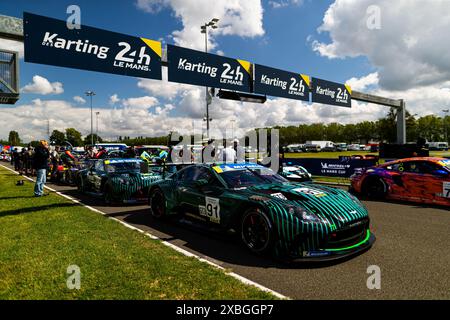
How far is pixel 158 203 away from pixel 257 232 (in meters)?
3.01

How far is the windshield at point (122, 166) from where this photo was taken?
9.17 m

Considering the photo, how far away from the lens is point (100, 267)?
3770mm

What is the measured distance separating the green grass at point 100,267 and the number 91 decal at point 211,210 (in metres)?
0.90

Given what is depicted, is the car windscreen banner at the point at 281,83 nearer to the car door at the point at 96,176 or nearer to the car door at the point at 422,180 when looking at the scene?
the car door at the point at 422,180

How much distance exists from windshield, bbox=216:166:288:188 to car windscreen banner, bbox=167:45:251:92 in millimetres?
6009

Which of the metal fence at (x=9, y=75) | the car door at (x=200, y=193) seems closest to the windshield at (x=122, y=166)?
the metal fence at (x=9, y=75)

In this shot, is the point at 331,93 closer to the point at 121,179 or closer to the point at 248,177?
the point at 121,179

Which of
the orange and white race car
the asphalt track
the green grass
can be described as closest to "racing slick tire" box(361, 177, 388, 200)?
the orange and white race car

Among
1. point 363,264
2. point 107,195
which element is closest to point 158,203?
point 107,195

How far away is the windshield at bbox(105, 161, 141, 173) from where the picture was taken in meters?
9.17

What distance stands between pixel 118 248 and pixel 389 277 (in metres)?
3.58
